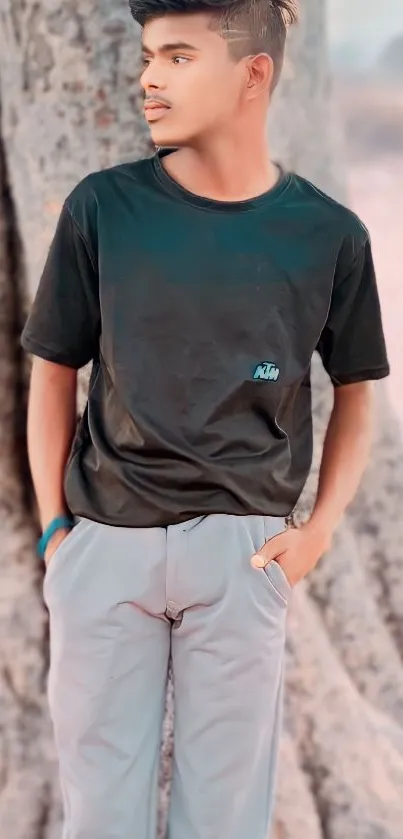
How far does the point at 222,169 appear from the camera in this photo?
0.99 meters

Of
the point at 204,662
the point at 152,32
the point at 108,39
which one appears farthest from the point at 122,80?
the point at 204,662

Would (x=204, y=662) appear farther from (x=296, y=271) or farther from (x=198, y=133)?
(x=198, y=133)

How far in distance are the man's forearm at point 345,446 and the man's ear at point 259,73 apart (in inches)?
14.8

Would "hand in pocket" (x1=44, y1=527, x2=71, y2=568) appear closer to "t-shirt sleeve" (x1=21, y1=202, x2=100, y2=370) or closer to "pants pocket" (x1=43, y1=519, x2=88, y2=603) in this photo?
"pants pocket" (x1=43, y1=519, x2=88, y2=603)

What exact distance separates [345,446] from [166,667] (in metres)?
0.35

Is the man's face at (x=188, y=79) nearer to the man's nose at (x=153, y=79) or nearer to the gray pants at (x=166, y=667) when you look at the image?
the man's nose at (x=153, y=79)

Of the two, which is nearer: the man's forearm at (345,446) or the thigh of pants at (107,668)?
the thigh of pants at (107,668)

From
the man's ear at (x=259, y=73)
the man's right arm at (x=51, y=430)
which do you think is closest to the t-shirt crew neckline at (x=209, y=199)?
the man's ear at (x=259, y=73)

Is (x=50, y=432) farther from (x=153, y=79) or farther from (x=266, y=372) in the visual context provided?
(x=153, y=79)

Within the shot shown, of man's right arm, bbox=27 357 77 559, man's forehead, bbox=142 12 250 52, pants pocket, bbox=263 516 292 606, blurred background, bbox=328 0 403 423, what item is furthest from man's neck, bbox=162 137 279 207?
blurred background, bbox=328 0 403 423

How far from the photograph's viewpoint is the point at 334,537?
151cm

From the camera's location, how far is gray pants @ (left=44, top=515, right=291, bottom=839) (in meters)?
1.00

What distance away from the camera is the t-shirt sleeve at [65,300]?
1017 millimetres

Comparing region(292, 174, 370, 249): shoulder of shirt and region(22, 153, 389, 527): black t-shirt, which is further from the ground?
region(292, 174, 370, 249): shoulder of shirt
